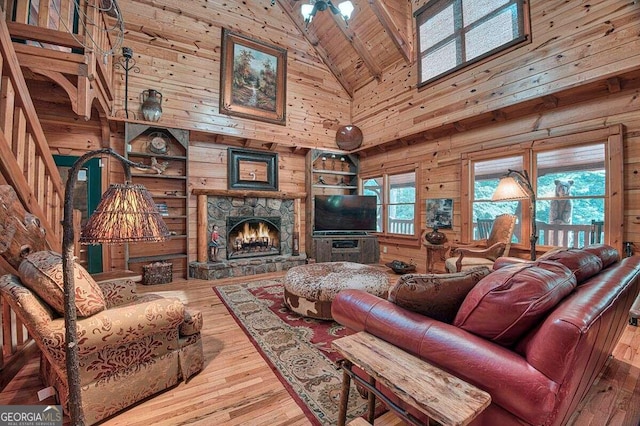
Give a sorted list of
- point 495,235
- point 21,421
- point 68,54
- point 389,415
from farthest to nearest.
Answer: point 495,235 → point 68,54 → point 389,415 → point 21,421

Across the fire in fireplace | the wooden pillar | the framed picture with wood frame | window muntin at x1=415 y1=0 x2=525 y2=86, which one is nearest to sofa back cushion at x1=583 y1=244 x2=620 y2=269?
window muntin at x1=415 y1=0 x2=525 y2=86

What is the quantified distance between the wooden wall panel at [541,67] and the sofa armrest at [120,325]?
4.46 m

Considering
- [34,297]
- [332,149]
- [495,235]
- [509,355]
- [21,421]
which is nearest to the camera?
[509,355]

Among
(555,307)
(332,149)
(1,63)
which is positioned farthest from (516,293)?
(332,149)

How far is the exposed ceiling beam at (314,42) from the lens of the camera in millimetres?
5626

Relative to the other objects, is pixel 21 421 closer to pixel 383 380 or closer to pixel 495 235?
pixel 383 380

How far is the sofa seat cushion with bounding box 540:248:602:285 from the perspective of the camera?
1419mm

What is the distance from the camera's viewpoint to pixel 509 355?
3.21 ft

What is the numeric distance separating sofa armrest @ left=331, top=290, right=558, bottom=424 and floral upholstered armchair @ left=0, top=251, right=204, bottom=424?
1231 mm

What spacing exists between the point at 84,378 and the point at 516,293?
2.10 m

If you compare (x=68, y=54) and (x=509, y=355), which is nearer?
(x=509, y=355)

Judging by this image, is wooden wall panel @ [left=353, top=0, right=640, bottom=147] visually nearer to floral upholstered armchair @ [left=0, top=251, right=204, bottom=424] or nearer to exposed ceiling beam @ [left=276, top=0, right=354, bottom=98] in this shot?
exposed ceiling beam @ [left=276, top=0, right=354, bottom=98]

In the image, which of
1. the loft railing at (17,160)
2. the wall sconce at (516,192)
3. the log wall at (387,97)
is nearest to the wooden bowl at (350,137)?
the log wall at (387,97)

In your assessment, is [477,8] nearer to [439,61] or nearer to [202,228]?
[439,61]
